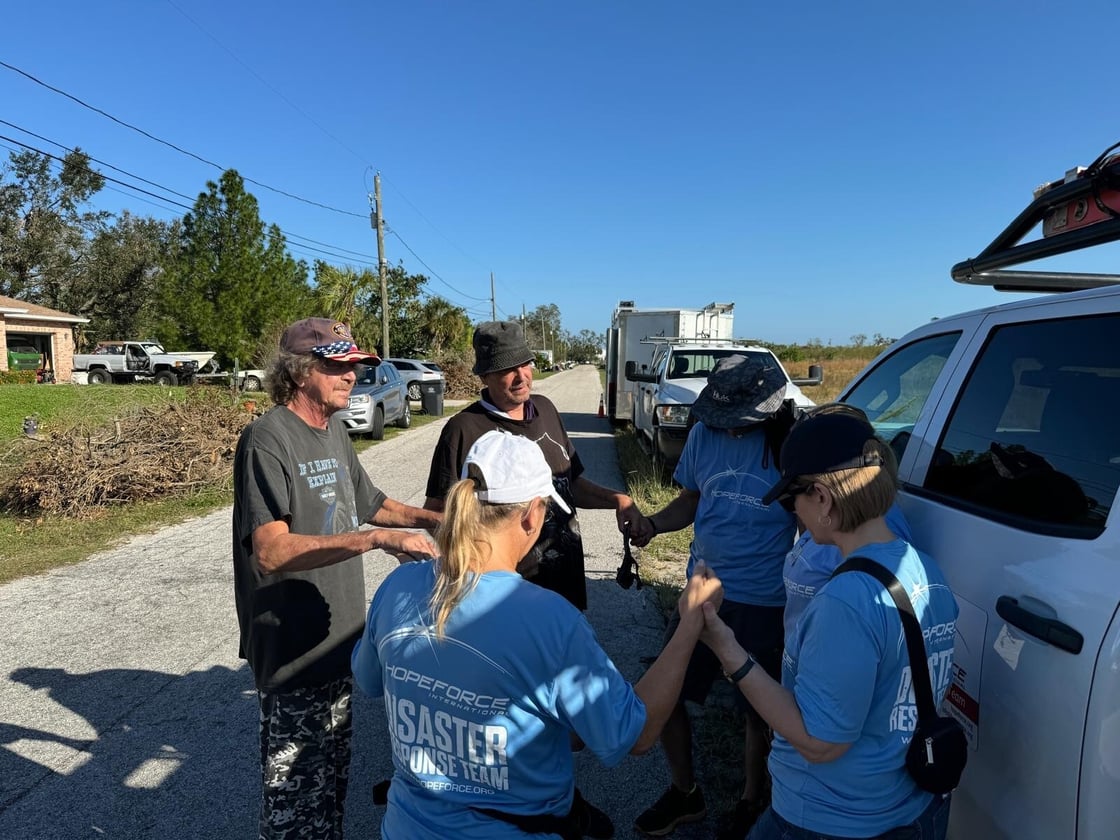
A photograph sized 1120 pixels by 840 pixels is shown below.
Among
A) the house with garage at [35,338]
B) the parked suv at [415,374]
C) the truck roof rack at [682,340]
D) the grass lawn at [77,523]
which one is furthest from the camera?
the house with garage at [35,338]

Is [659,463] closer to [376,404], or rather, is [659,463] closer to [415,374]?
[376,404]

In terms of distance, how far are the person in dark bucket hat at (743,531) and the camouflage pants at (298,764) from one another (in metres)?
1.26

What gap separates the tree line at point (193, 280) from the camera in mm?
30484

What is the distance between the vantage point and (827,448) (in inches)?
62.4

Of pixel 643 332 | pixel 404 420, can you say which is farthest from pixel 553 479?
pixel 404 420

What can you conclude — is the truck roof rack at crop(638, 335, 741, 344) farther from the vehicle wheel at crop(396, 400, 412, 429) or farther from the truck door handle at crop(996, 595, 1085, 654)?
the truck door handle at crop(996, 595, 1085, 654)

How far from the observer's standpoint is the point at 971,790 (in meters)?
1.79

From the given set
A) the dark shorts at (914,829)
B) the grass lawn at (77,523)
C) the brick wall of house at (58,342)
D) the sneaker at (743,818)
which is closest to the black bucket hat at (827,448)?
the dark shorts at (914,829)

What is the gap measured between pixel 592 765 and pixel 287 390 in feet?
7.60

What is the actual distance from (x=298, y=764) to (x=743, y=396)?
2011mm

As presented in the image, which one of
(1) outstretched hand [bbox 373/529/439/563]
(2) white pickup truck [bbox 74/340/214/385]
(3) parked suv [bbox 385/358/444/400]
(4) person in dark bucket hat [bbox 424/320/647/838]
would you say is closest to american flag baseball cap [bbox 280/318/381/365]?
(4) person in dark bucket hat [bbox 424/320/647/838]

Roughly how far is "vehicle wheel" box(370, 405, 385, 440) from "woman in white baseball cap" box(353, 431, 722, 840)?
537 inches

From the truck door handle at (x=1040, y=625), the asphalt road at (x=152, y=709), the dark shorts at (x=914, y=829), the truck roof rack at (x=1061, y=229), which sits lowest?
the asphalt road at (x=152, y=709)

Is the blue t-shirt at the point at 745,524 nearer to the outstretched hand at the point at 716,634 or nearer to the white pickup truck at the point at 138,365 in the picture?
the outstretched hand at the point at 716,634
